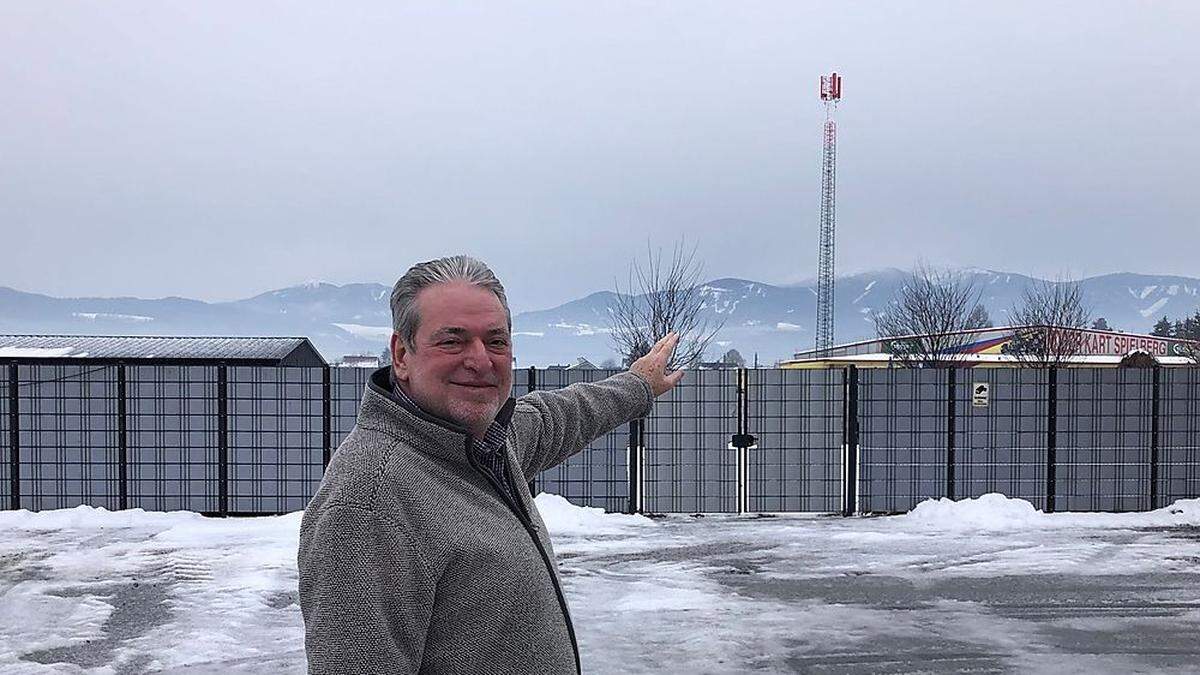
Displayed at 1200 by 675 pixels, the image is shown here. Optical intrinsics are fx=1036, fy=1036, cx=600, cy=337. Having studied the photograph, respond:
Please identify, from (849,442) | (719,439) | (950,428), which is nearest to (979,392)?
(950,428)

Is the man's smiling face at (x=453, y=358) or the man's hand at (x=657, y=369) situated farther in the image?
the man's hand at (x=657, y=369)

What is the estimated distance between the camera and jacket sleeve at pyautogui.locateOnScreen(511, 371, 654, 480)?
3.30 metres

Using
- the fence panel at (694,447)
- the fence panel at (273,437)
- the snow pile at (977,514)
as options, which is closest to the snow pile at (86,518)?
the fence panel at (273,437)

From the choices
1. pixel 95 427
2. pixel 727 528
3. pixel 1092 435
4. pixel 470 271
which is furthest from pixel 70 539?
pixel 1092 435

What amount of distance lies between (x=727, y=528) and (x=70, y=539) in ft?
24.8

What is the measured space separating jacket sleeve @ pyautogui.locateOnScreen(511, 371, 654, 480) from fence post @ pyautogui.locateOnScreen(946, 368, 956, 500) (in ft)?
34.4

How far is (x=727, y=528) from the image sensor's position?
1259cm

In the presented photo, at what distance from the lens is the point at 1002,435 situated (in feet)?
44.8

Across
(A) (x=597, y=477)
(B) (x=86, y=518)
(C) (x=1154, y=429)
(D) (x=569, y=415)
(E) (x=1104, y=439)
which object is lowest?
(B) (x=86, y=518)

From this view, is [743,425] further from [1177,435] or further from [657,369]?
[657,369]

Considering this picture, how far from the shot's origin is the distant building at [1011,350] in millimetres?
42062

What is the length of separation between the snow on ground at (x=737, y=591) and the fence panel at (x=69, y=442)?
0.48 meters

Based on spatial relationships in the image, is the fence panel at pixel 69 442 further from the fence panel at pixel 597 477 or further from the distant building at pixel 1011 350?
the distant building at pixel 1011 350

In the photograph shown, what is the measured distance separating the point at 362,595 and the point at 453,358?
22.4 inches
